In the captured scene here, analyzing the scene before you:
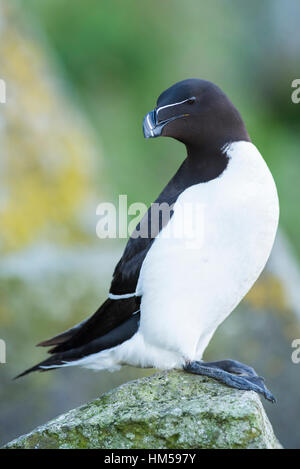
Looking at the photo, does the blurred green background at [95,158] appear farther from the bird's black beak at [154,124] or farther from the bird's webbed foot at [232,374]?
the bird's black beak at [154,124]

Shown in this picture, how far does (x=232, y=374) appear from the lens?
3.20 metres

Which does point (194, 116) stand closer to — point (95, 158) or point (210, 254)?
point (210, 254)

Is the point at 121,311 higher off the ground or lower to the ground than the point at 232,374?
higher

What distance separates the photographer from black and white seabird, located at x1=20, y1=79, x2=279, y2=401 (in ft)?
10.4

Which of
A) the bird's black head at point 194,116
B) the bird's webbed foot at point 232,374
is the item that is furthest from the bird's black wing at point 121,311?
the bird's webbed foot at point 232,374

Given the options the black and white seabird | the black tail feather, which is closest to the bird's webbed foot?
the black and white seabird

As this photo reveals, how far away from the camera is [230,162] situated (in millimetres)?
3260

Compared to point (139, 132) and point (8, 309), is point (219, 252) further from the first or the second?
point (139, 132)

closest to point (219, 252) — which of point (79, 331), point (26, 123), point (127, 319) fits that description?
point (127, 319)

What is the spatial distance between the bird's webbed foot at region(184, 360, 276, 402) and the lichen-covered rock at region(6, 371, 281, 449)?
0.05 meters

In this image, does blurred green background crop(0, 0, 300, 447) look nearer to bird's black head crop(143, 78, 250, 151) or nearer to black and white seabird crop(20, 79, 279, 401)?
black and white seabird crop(20, 79, 279, 401)

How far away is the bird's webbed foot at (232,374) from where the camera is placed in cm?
311

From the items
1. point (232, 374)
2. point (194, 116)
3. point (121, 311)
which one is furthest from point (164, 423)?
point (194, 116)

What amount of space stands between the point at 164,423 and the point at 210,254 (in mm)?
791
